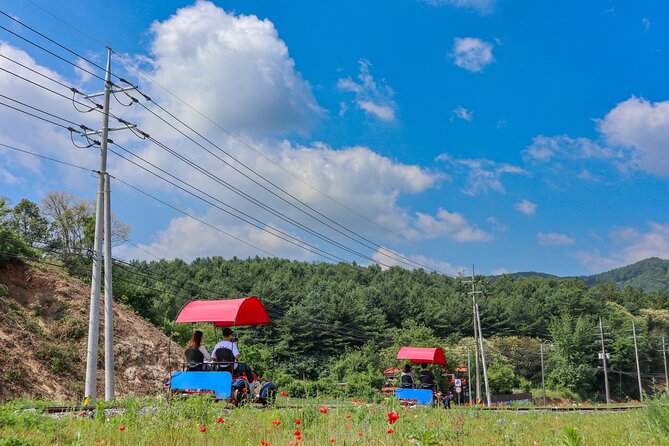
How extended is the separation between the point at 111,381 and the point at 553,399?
6659 centimetres

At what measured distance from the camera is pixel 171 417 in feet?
22.3

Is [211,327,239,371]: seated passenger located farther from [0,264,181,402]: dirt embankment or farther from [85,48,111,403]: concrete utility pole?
[0,264,181,402]: dirt embankment

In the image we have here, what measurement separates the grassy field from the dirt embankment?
13613 millimetres

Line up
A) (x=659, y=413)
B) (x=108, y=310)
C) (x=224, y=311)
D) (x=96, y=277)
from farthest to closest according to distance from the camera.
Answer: (x=108, y=310), (x=96, y=277), (x=224, y=311), (x=659, y=413)

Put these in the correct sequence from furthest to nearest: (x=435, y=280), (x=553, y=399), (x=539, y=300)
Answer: (x=435, y=280)
(x=539, y=300)
(x=553, y=399)

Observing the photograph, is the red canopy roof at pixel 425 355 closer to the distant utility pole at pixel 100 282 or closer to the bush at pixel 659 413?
the distant utility pole at pixel 100 282

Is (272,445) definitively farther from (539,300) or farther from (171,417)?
(539,300)

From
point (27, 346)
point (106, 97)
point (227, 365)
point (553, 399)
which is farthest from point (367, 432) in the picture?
point (553, 399)

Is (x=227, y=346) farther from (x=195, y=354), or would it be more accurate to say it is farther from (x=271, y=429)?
(x=271, y=429)

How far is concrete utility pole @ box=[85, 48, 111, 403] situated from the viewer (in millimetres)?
16891

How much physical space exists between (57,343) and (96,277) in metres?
8.51

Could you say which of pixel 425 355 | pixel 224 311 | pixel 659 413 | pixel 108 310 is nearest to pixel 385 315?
pixel 425 355

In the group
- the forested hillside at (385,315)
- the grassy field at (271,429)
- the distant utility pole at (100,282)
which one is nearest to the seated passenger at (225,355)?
the grassy field at (271,429)

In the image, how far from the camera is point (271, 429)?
7.00 metres
